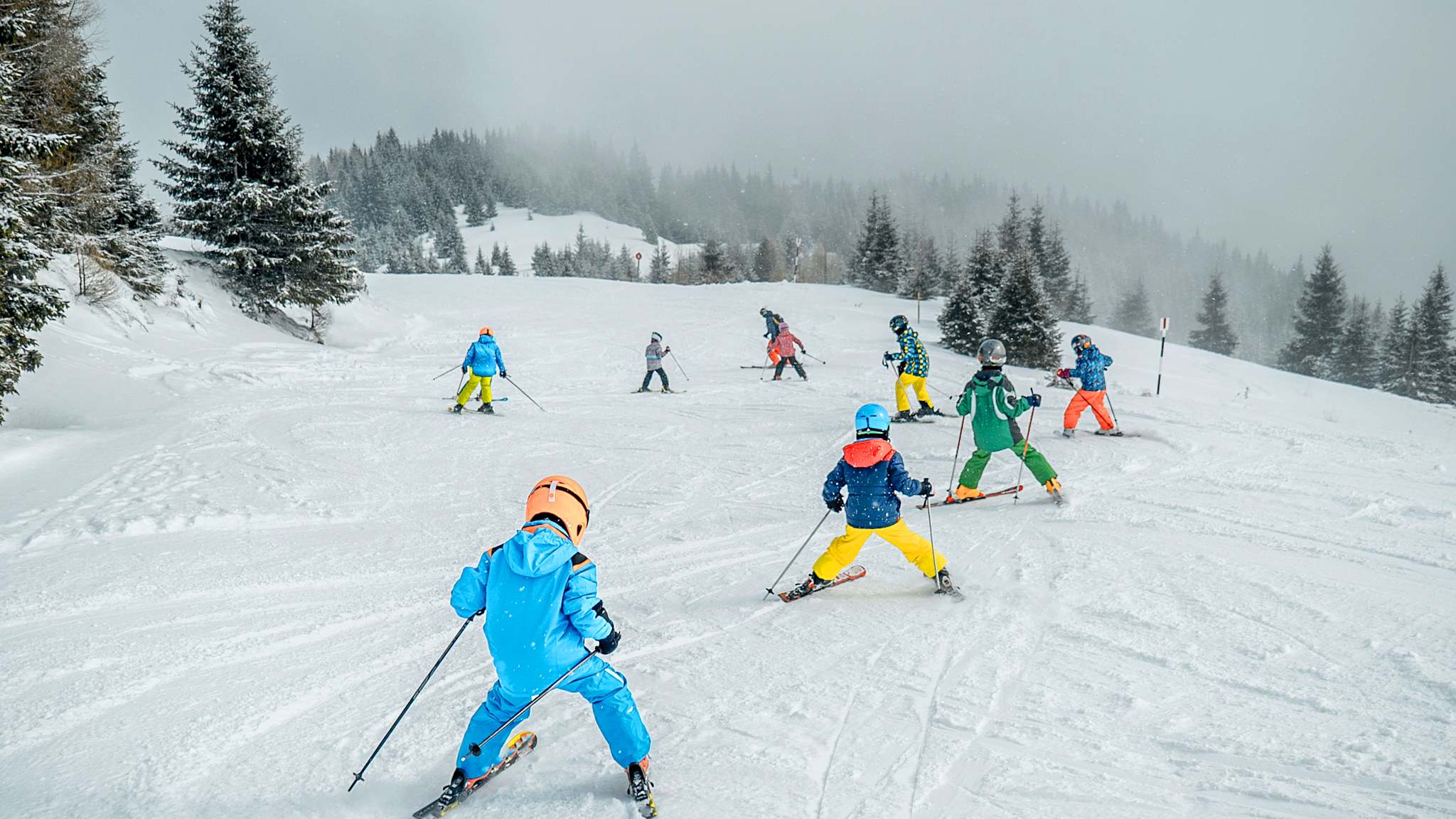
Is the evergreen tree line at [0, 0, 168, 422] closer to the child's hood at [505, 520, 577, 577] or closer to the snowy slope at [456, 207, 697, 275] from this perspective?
the child's hood at [505, 520, 577, 577]

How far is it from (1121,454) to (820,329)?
1987 centimetres

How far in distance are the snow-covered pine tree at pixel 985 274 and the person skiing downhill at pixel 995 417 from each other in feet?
83.4

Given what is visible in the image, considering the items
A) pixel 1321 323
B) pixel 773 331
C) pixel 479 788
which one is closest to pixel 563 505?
pixel 479 788

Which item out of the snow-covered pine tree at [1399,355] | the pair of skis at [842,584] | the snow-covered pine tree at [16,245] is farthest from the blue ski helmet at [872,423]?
the snow-covered pine tree at [1399,355]

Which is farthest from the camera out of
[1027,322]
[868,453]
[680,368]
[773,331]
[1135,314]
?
[1135,314]

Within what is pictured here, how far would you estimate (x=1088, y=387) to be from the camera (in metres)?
11.1

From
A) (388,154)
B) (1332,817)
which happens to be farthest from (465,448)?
(388,154)

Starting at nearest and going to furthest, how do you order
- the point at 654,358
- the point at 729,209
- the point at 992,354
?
the point at 992,354, the point at 654,358, the point at 729,209

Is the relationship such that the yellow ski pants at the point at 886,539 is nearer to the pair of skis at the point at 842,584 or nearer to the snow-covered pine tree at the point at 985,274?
the pair of skis at the point at 842,584

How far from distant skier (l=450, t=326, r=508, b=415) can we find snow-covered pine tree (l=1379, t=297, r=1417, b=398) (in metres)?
49.3

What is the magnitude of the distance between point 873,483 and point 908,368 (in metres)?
7.78

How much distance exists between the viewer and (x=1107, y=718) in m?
3.78

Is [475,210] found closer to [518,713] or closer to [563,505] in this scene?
[563,505]

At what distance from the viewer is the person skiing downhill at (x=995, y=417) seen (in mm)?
7879
